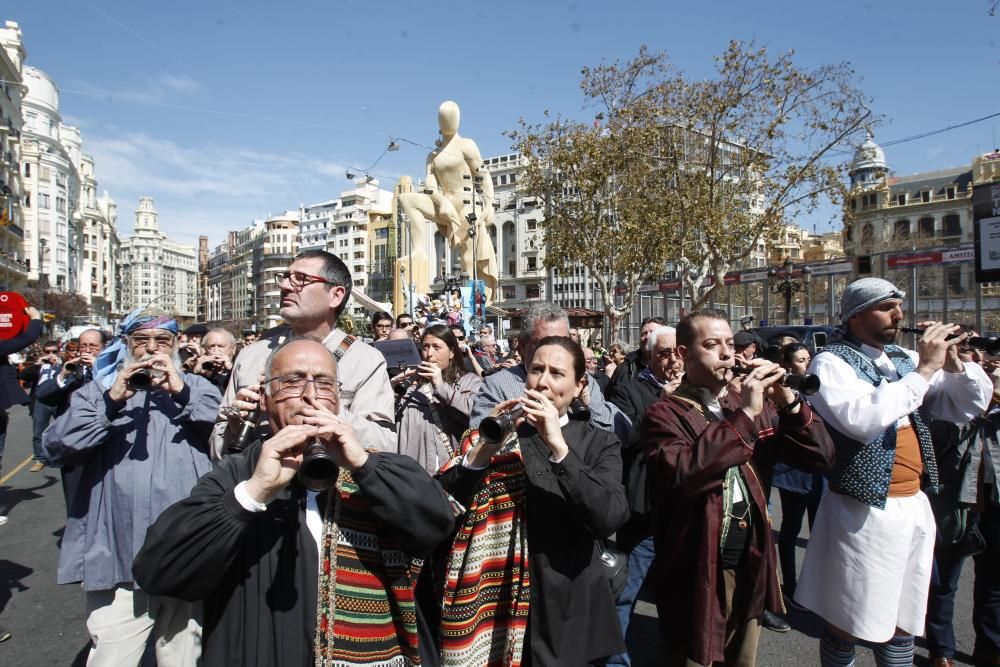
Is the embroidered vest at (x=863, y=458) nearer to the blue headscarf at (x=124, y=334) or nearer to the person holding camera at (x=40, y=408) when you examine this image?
the blue headscarf at (x=124, y=334)

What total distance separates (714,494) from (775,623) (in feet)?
7.31

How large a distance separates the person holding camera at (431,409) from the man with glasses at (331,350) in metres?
0.92

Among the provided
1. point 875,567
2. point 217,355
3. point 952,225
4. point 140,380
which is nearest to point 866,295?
point 875,567

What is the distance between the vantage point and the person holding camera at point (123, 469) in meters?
2.78

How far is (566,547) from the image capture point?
2473 millimetres

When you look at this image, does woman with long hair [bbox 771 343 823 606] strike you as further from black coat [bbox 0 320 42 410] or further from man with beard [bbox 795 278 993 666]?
black coat [bbox 0 320 42 410]

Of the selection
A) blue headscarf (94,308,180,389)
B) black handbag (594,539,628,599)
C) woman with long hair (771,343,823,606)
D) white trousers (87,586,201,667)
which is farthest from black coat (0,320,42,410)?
woman with long hair (771,343,823,606)

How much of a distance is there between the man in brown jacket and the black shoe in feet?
5.20

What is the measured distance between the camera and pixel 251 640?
185cm

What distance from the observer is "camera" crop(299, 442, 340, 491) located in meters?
1.62

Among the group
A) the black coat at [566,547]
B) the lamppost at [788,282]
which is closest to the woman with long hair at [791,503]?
the black coat at [566,547]

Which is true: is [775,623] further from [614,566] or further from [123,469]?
[123,469]

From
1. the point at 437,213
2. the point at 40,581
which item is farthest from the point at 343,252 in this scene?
the point at 40,581

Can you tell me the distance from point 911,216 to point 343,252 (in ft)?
271
